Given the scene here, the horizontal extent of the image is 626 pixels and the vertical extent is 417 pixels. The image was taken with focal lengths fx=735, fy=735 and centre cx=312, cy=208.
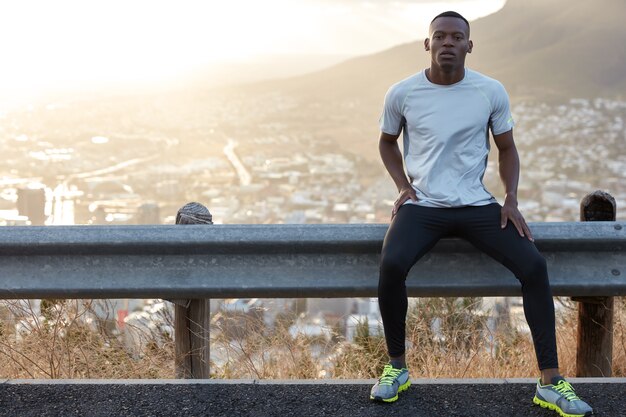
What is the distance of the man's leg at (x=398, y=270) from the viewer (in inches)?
129

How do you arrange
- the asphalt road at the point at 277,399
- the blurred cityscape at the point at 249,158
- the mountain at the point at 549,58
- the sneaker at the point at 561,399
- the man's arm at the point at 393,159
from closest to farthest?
the sneaker at the point at 561,399 < the asphalt road at the point at 277,399 < the man's arm at the point at 393,159 < the blurred cityscape at the point at 249,158 < the mountain at the point at 549,58

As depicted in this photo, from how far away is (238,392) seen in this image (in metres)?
3.33

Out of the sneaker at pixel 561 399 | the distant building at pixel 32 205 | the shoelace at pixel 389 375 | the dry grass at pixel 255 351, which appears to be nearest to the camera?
the sneaker at pixel 561 399

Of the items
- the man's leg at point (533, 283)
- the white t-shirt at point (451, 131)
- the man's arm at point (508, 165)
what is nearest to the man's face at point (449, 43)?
the white t-shirt at point (451, 131)

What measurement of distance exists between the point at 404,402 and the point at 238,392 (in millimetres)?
747

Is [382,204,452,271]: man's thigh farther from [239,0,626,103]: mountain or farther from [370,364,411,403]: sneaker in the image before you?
[239,0,626,103]: mountain

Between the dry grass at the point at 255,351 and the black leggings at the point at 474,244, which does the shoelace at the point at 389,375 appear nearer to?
the black leggings at the point at 474,244

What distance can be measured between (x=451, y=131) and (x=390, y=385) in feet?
4.09

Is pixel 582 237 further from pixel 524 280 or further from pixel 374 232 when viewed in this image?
pixel 374 232

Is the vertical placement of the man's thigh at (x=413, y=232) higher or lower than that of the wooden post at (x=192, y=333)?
higher

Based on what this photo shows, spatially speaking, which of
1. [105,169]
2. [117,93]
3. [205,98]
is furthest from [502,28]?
[105,169]

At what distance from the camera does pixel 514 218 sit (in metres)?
3.43

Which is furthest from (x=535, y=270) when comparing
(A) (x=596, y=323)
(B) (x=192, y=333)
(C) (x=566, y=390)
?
(B) (x=192, y=333)

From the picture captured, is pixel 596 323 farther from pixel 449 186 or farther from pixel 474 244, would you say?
pixel 449 186
